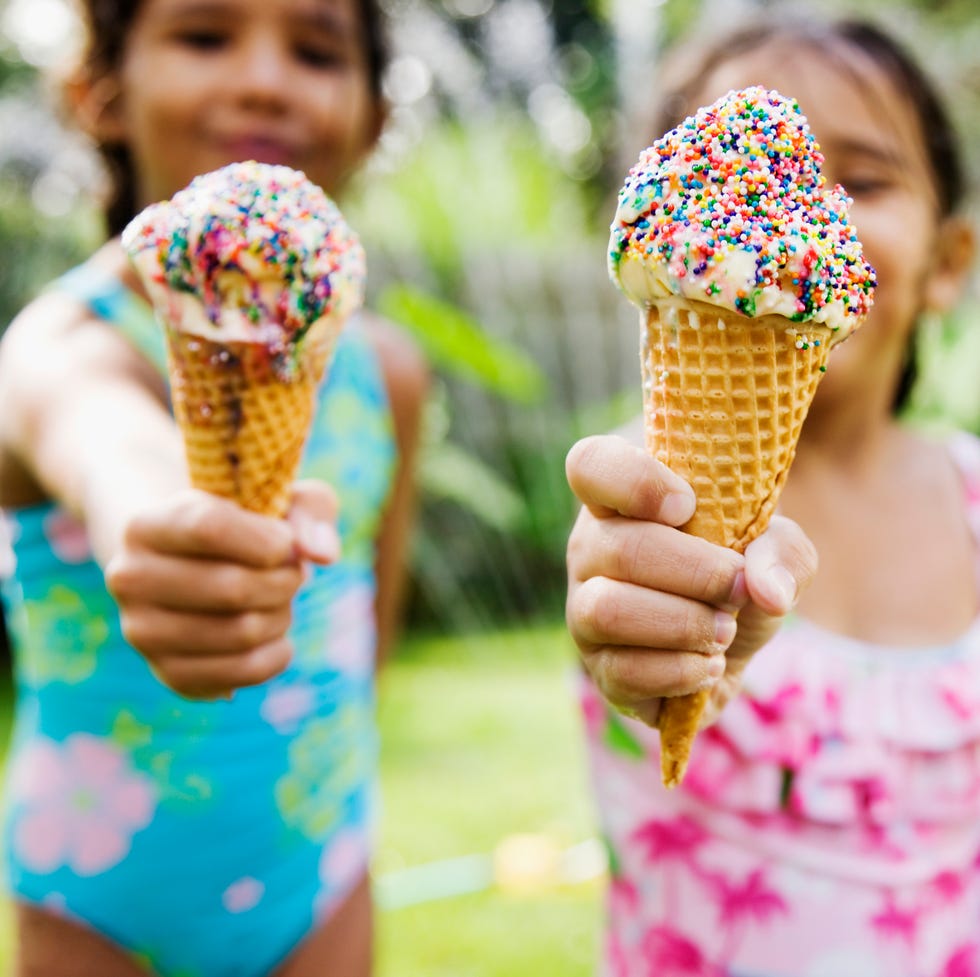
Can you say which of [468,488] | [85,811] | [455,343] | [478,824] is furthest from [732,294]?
[468,488]

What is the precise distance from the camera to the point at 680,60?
2119 mm

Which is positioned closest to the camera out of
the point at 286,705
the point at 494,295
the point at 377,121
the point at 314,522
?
the point at 314,522

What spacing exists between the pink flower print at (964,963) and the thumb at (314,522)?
4.09ft

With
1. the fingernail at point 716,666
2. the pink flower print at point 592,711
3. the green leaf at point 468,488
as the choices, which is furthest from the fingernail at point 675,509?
the green leaf at point 468,488

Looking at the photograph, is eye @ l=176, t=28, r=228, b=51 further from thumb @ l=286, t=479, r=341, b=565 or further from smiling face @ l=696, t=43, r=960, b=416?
thumb @ l=286, t=479, r=341, b=565

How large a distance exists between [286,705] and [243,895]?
352 mm

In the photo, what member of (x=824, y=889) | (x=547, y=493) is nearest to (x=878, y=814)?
(x=824, y=889)

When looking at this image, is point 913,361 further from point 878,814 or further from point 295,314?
point 295,314

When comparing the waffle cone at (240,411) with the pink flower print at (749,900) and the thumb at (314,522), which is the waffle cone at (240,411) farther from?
the pink flower print at (749,900)

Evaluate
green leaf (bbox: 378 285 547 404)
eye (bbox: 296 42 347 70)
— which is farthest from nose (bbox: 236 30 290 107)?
green leaf (bbox: 378 285 547 404)

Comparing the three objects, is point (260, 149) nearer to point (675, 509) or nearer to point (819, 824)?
point (675, 509)

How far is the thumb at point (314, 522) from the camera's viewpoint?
1.22m

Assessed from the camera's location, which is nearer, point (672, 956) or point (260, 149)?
point (672, 956)

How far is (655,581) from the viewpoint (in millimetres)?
954
